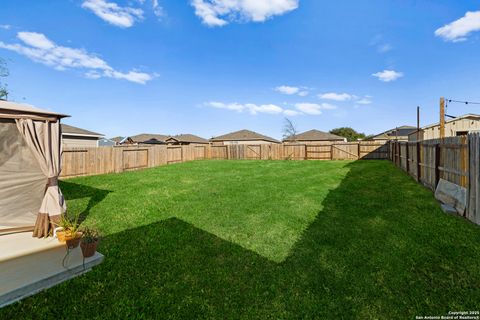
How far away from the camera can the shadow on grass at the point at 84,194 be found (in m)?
6.52

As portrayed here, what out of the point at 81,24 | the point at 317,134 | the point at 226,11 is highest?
the point at 226,11

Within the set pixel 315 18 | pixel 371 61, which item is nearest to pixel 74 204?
pixel 315 18

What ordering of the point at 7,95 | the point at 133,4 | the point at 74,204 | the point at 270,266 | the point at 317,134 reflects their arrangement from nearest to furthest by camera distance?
the point at 270,266
the point at 74,204
the point at 133,4
the point at 7,95
the point at 317,134

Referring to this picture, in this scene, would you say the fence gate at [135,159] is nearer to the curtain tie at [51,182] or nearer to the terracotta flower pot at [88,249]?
the curtain tie at [51,182]

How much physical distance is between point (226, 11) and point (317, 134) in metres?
29.5

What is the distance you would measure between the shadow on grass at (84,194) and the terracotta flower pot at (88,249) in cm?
270

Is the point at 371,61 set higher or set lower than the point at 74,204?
higher

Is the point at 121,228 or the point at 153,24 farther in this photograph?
the point at 153,24

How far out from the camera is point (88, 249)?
11.7ft

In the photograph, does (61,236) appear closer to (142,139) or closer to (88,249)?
(88,249)

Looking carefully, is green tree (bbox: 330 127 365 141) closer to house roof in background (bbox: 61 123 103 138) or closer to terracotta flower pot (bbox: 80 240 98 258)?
house roof in background (bbox: 61 123 103 138)

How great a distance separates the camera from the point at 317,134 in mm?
39625

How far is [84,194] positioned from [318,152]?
19640 millimetres

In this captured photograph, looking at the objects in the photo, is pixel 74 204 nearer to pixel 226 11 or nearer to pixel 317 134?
pixel 226 11
